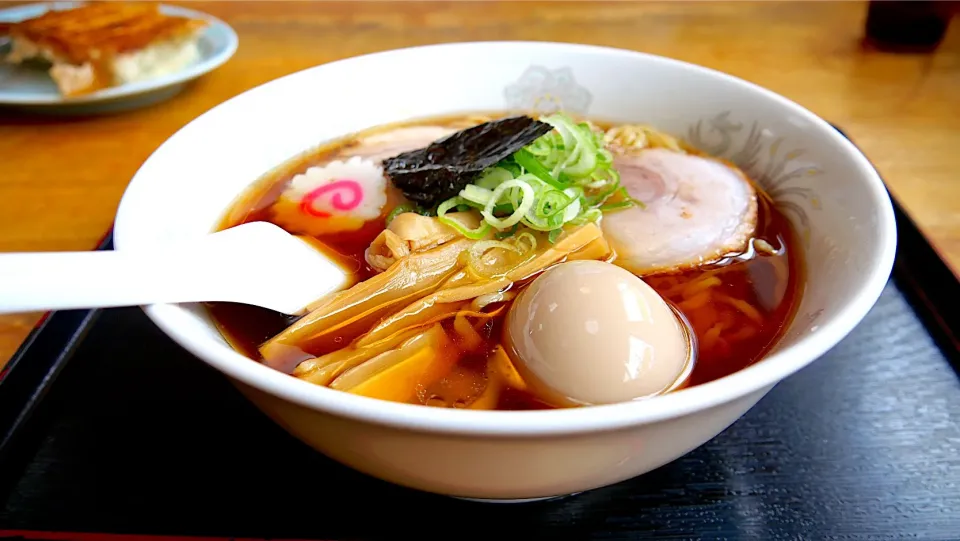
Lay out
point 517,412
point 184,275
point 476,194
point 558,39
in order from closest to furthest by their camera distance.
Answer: point 517,412
point 184,275
point 476,194
point 558,39

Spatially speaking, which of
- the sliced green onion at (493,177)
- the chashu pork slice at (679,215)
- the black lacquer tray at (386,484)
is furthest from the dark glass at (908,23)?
the sliced green onion at (493,177)

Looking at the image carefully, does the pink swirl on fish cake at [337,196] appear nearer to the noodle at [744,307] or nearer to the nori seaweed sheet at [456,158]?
the nori seaweed sheet at [456,158]

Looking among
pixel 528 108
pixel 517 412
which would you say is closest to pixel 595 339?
pixel 517 412

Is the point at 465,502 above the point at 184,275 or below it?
below

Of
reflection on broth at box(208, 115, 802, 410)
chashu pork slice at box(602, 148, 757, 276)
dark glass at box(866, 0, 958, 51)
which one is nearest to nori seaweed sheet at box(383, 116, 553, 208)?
reflection on broth at box(208, 115, 802, 410)

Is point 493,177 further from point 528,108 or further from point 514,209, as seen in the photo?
point 528,108

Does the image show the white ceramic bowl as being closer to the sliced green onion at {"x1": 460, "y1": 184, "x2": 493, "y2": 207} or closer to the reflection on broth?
the reflection on broth
